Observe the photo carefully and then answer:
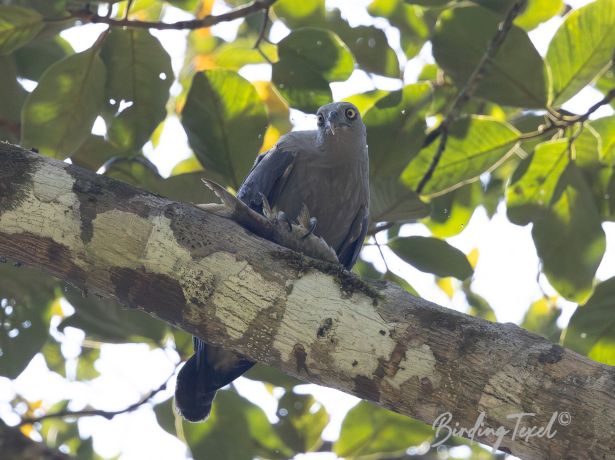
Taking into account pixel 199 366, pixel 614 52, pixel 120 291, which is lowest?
pixel 199 366

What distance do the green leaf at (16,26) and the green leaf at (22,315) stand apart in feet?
3.73

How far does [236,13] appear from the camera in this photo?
425cm

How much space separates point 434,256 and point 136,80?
5.97 feet

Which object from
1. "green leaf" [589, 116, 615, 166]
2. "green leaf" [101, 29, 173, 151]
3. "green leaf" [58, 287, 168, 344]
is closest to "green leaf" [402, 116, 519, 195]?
"green leaf" [589, 116, 615, 166]

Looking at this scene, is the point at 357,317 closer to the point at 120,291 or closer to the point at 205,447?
the point at 120,291

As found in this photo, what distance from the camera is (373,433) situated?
13.3 feet

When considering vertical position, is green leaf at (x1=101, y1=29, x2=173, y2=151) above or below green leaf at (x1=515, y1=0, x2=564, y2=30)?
below

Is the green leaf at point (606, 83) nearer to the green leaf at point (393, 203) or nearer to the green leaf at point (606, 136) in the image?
the green leaf at point (606, 136)

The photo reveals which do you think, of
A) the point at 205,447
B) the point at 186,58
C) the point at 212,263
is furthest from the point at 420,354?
the point at 186,58

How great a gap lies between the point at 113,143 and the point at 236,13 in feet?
3.25

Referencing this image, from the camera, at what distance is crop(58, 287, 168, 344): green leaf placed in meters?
4.13

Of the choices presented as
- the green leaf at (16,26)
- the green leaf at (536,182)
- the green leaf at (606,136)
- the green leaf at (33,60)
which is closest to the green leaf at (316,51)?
the green leaf at (536,182)

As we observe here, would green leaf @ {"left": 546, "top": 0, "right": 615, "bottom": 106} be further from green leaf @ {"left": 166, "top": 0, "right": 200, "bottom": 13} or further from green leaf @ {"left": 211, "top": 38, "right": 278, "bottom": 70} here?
green leaf @ {"left": 166, "top": 0, "right": 200, "bottom": 13}

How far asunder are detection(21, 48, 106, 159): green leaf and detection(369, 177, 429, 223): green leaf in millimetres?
1517
